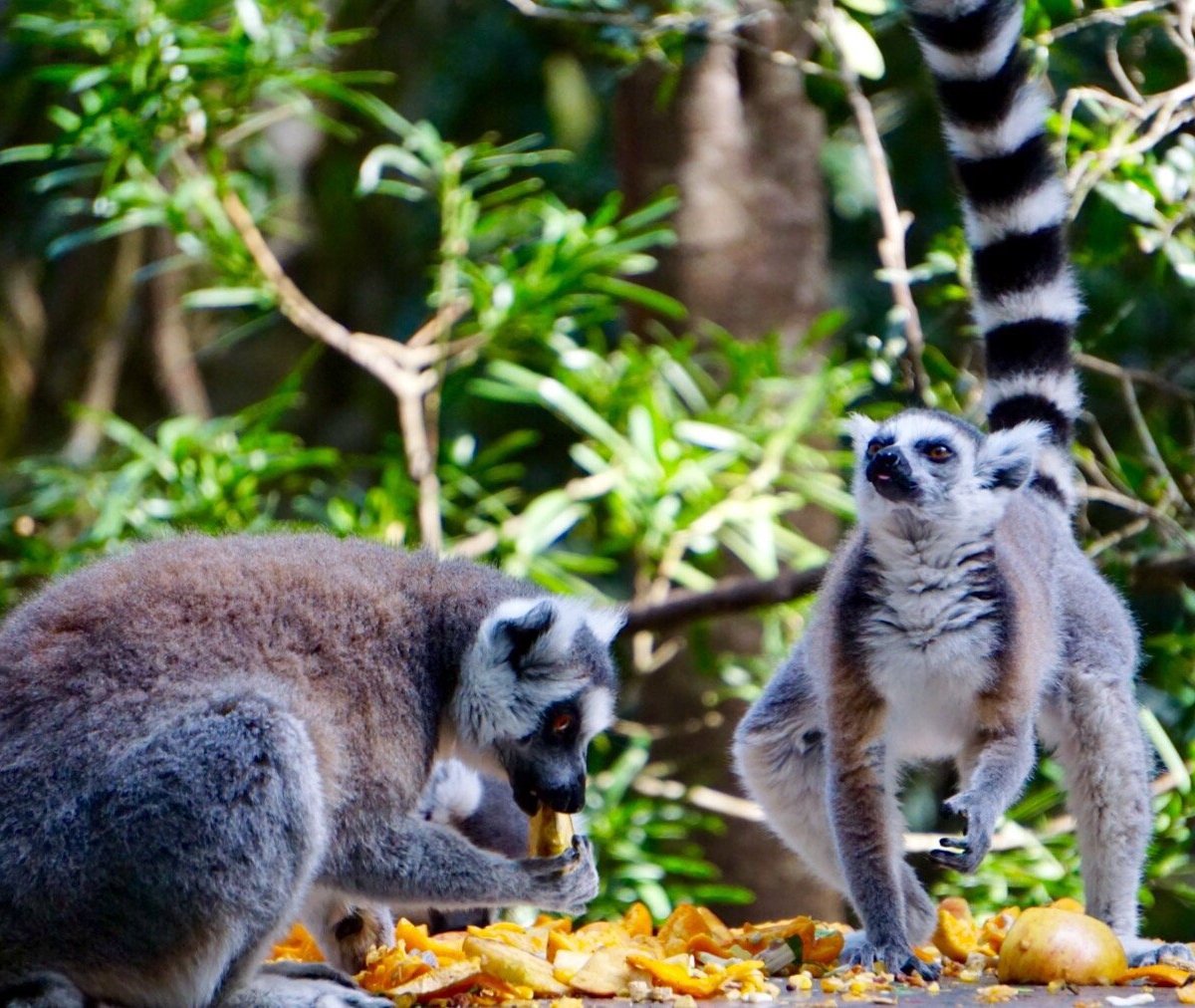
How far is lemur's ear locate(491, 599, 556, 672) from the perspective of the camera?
140 inches

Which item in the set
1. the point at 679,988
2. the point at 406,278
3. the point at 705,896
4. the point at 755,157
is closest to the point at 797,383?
the point at 755,157

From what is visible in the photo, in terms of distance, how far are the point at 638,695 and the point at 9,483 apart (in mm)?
3468

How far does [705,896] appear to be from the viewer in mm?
6137

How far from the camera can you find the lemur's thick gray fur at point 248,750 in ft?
10.1

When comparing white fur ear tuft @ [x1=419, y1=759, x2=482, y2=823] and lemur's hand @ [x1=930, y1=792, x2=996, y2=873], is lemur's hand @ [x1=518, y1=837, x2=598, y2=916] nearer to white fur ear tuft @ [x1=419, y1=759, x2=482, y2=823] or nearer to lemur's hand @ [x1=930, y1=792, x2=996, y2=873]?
white fur ear tuft @ [x1=419, y1=759, x2=482, y2=823]

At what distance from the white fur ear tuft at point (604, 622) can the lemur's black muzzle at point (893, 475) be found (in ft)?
2.51

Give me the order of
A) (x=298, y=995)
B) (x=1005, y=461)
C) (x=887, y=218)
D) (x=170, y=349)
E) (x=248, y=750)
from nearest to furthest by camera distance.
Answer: (x=248, y=750) < (x=298, y=995) < (x=1005, y=461) < (x=887, y=218) < (x=170, y=349)

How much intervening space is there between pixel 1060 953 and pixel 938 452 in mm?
1131

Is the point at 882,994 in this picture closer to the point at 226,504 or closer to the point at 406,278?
the point at 226,504

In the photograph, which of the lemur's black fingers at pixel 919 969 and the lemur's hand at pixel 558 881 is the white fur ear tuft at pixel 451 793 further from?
the lemur's black fingers at pixel 919 969

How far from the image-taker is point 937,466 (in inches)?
146

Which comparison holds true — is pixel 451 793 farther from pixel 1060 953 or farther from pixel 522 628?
pixel 1060 953

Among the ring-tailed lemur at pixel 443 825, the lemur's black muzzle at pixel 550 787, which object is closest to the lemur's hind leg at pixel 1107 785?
the lemur's black muzzle at pixel 550 787

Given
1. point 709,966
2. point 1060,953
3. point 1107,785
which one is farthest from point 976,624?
point 709,966
